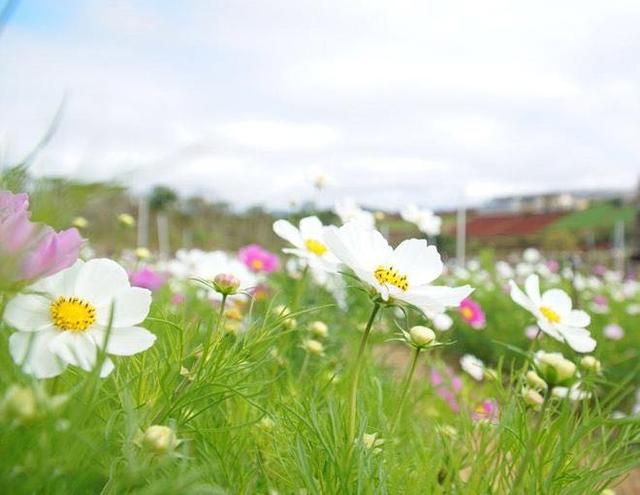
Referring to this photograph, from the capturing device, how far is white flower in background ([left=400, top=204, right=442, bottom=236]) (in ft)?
4.77

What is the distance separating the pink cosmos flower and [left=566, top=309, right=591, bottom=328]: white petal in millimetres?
487

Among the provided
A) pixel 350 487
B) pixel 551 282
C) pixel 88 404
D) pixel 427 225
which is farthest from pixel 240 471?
pixel 551 282

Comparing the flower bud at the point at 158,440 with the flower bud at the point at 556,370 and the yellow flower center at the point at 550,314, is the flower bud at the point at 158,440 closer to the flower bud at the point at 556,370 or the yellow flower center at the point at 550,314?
the flower bud at the point at 556,370

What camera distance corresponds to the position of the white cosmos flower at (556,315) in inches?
21.7

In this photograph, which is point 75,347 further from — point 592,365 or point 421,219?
point 421,219

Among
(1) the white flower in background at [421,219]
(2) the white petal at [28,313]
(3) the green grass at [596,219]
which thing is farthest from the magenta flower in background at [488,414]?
(3) the green grass at [596,219]

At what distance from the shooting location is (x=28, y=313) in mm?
300

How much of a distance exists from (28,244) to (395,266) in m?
0.30

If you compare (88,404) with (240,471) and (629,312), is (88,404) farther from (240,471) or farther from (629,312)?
(629,312)

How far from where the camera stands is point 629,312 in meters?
3.50

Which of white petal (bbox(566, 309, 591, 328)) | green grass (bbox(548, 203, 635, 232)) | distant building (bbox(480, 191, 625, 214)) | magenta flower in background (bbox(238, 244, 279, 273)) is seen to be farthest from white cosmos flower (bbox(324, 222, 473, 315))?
distant building (bbox(480, 191, 625, 214))

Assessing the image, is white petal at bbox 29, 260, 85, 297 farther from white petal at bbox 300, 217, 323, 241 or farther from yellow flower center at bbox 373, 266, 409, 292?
white petal at bbox 300, 217, 323, 241

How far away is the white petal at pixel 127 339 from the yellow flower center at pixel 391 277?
19 centimetres

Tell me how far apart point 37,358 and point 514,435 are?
1.03 ft
